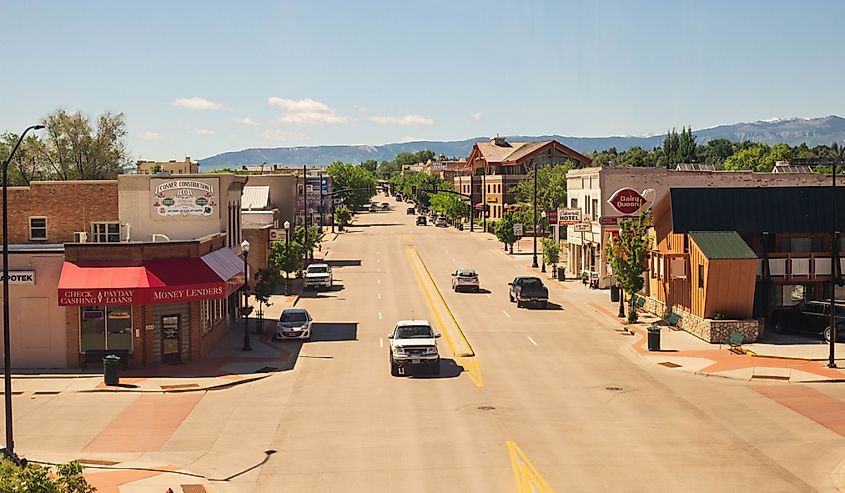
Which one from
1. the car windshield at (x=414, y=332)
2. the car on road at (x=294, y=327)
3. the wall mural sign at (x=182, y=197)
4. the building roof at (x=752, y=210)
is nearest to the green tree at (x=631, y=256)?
the building roof at (x=752, y=210)

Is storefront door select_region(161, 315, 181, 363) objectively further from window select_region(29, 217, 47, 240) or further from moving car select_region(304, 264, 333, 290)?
moving car select_region(304, 264, 333, 290)

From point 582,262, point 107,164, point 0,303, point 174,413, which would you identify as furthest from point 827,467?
point 107,164

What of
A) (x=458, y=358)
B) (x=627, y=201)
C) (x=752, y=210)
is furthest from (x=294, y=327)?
(x=627, y=201)

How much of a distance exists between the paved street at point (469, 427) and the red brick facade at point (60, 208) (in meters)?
12.8

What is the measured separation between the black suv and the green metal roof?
13.1 ft

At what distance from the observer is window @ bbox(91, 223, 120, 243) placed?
48.0 metres

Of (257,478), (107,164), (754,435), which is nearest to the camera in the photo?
(257,478)

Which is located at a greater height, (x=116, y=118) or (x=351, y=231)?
(x=116, y=118)

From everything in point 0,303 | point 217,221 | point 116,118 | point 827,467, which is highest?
point 116,118

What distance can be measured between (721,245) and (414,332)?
16.7m

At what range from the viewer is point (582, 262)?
245 ft

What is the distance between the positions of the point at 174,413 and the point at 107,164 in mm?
79234

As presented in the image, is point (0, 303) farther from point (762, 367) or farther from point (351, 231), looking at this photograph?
point (351, 231)

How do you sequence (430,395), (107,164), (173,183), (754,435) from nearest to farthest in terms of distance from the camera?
1. (754,435)
2. (430,395)
3. (173,183)
4. (107,164)
